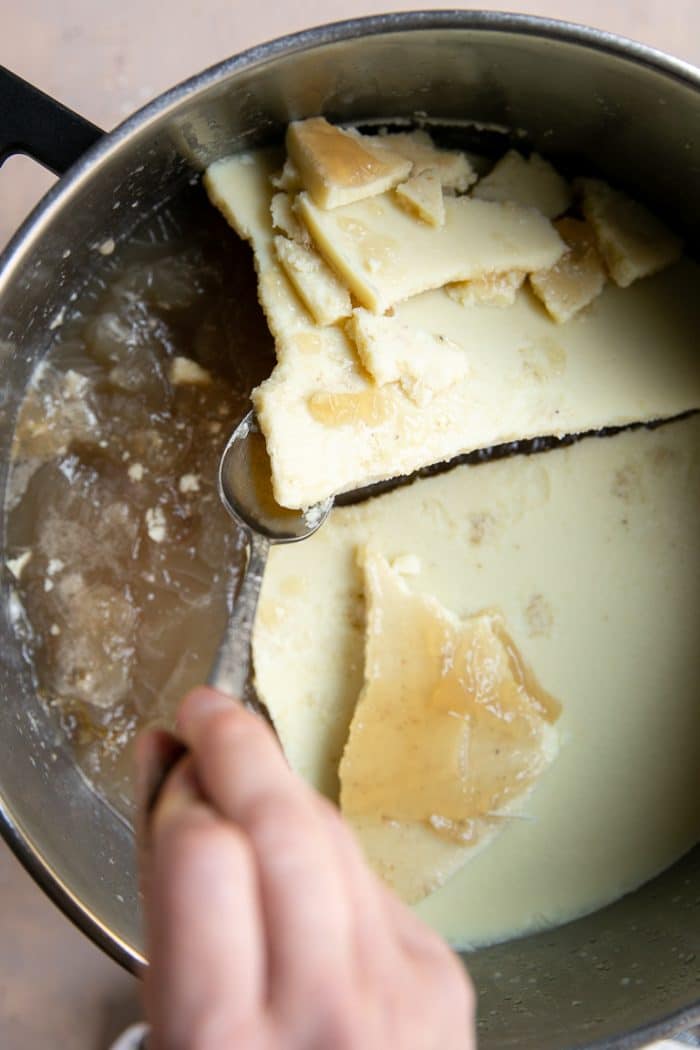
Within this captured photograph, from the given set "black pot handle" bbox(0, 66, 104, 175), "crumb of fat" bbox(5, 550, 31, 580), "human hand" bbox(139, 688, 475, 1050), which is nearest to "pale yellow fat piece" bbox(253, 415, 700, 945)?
"crumb of fat" bbox(5, 550, 31, 580)

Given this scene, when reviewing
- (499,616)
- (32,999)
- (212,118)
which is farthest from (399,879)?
(212,118)

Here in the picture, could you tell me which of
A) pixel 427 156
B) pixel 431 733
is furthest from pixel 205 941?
pixel 427 156

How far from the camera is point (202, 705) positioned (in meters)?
0.51

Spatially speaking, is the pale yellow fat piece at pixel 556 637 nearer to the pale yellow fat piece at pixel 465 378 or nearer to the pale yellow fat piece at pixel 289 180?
the pale yellow fat piece at pixel 465 378

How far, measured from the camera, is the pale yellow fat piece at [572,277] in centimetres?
98

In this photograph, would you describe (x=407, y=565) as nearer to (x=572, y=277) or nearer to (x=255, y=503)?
(x=255, y=503)

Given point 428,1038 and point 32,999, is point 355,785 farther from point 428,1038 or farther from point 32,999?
point 428,1038

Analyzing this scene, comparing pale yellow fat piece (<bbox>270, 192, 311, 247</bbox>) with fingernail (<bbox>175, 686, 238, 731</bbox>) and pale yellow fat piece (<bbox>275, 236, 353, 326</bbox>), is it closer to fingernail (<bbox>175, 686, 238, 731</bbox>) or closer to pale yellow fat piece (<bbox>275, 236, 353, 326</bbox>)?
pale yellow fat piece (<bbox>275, 236, 353, 326</bbox>)

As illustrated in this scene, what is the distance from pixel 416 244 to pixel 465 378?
14cm

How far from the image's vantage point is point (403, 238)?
94 cm

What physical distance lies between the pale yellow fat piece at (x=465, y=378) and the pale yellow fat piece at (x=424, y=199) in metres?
0.02

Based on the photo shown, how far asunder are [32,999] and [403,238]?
884mm

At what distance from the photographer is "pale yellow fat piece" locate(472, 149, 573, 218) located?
101 cm

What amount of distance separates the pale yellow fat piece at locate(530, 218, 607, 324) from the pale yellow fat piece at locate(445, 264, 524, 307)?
23mm
